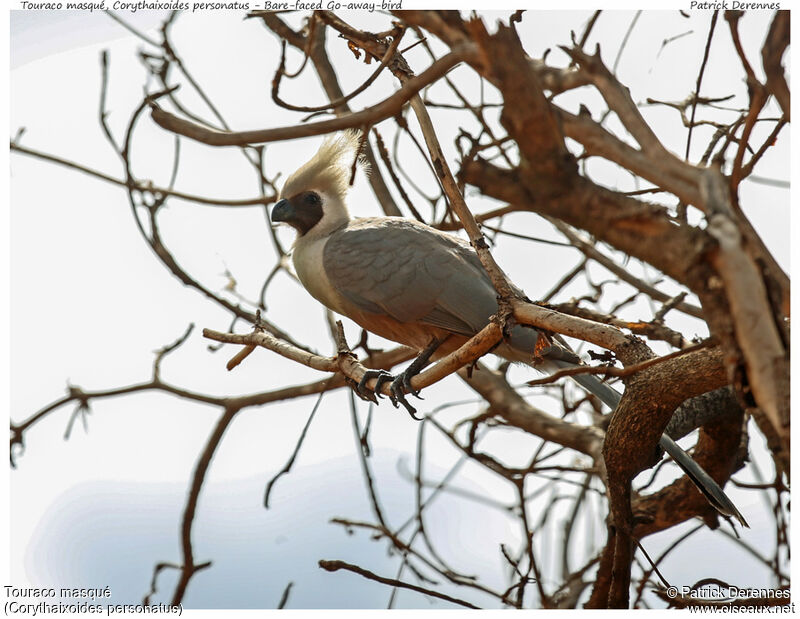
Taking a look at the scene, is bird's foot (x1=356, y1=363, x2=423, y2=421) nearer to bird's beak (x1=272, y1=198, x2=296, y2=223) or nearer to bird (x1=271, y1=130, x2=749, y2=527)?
bird (x1=271, y1=130, x2=749, y2=527)

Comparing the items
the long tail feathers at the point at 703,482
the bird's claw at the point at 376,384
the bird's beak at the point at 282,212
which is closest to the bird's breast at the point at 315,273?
the bird's beak at the point at 282,212

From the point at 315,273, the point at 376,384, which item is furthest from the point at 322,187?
the point at 376,384

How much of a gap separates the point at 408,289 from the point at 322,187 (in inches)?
41.6

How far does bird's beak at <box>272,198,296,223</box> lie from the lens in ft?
13.6

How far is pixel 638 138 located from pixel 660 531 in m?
2.52

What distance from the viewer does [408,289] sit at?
3.57 meters

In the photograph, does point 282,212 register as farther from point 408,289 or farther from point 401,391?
point 401,391

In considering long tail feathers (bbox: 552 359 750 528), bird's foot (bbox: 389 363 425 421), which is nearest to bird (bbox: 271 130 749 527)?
bird's foot (bbox: 389 363 425 421)

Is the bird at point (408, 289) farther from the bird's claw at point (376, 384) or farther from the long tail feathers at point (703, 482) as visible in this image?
the long tail feathers at point (703, 482)

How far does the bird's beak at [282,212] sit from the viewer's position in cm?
415

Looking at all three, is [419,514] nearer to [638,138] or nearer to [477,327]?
[477,327]

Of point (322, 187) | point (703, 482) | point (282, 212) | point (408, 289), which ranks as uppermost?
point (322, 187)

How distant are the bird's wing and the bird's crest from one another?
1.92 feet

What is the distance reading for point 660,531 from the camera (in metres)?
3.46
